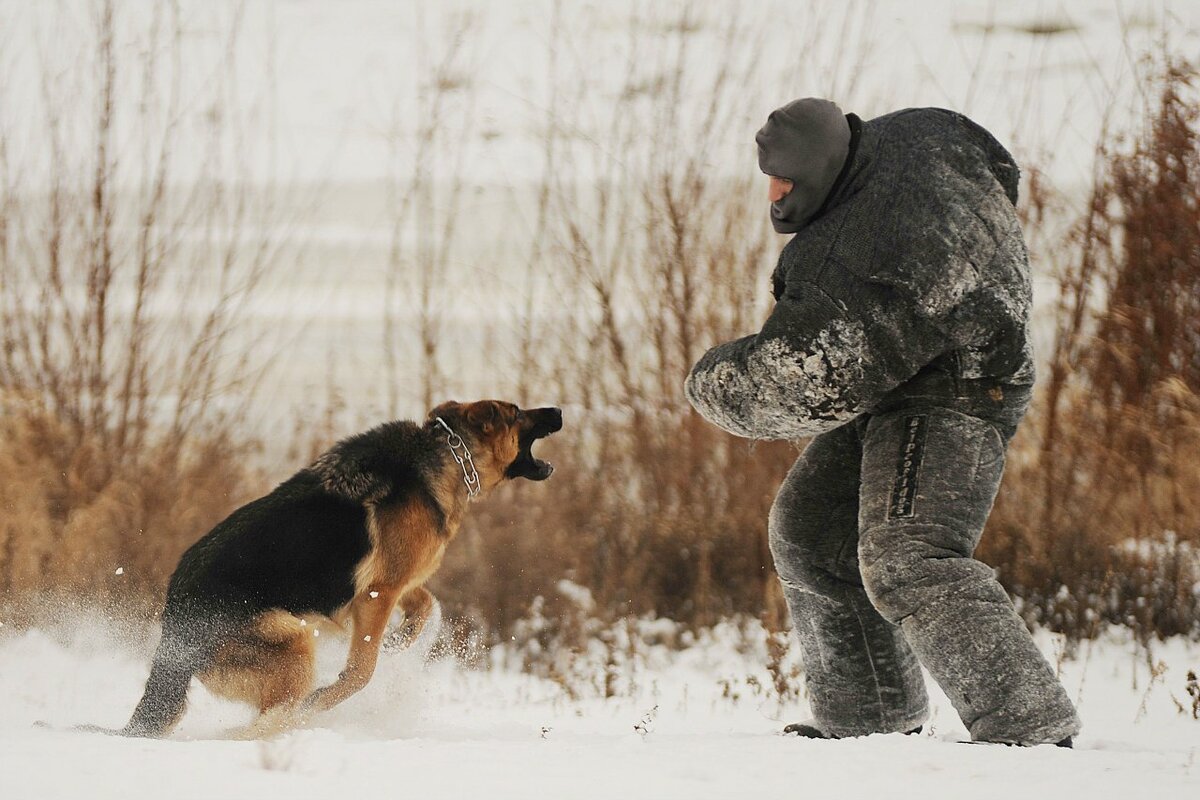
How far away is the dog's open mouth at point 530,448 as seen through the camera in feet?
16.4

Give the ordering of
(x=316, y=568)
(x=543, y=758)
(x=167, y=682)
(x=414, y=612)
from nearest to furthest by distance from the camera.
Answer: (x=543, y=758) < (x=167, y=682) < (x=316, y=568) < (x=414, y=612)

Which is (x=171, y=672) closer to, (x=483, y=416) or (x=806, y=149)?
(x=483, y=416)

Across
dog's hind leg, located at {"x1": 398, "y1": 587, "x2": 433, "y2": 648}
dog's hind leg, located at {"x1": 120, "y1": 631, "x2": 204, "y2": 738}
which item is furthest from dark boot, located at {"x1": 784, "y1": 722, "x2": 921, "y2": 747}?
dog's hind leg, located at {"x1": 120, "y1": 631, "x2": 204, "y2": 738}

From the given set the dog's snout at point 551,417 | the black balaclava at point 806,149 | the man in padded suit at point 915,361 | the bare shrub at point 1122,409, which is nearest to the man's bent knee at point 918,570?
the man in padded suit at point 915,361

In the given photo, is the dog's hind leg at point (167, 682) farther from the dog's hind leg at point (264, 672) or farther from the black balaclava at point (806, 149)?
the black balaclava at point (806, 149)

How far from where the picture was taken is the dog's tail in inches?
153

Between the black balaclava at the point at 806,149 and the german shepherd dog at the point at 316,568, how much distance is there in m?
2.06

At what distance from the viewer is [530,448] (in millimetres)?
5059

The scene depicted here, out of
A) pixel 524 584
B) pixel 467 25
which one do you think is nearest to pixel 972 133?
pixel 524 584

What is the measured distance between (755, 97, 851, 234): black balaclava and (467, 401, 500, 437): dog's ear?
206 centimetres

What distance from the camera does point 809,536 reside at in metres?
3.54

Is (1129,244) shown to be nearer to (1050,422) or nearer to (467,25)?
(1050,422)

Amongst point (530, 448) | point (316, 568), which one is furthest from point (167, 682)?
point (530, 448)

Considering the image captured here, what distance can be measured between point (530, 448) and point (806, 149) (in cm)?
235
